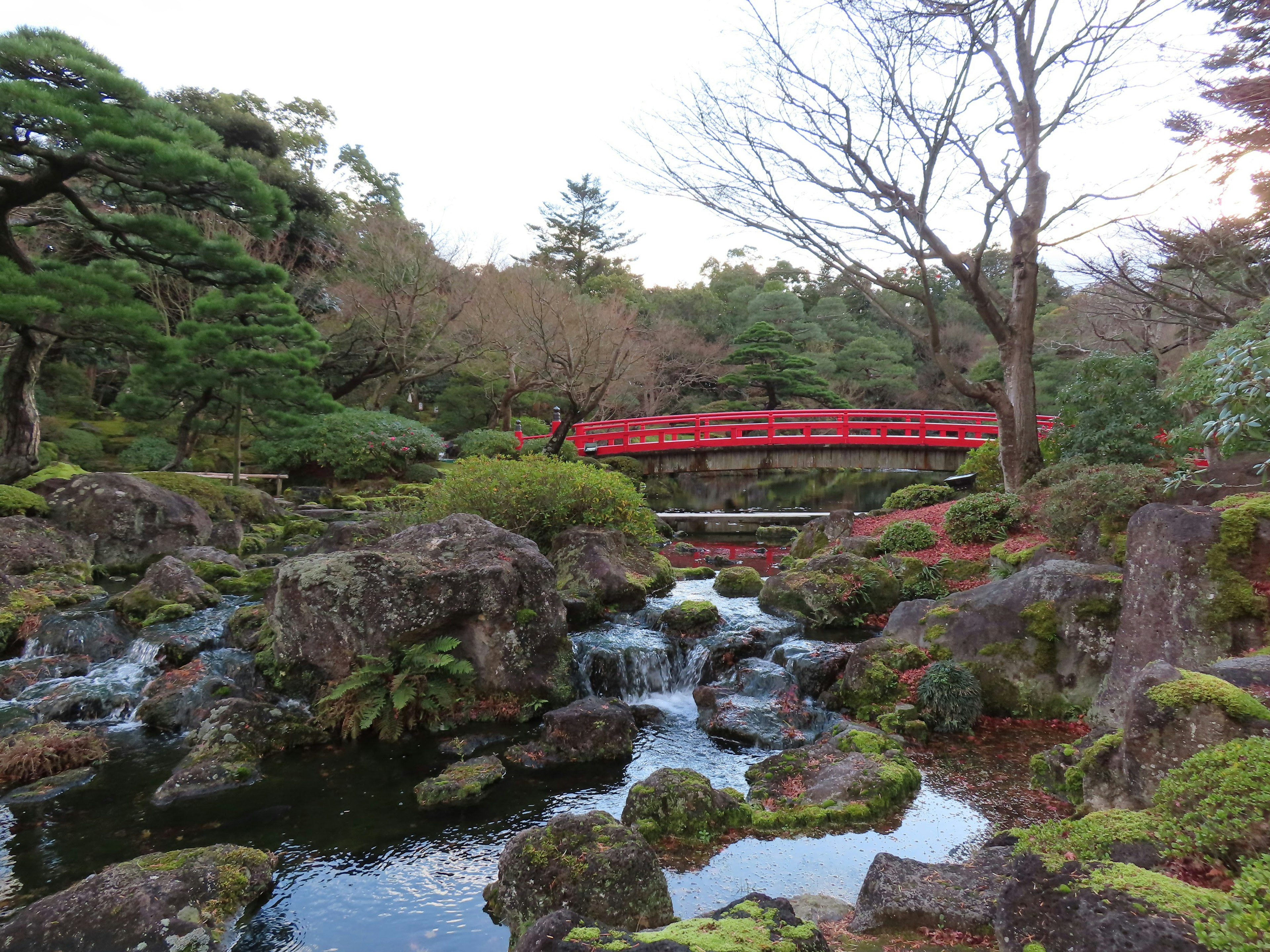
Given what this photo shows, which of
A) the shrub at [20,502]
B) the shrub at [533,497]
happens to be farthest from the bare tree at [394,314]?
the shrub at [533,497]

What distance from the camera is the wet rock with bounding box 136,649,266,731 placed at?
725 centimetres

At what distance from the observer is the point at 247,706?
6707 mm

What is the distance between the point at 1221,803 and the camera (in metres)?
2.89

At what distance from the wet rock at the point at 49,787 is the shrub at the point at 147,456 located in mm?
15561

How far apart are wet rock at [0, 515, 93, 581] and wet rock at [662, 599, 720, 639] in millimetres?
9526

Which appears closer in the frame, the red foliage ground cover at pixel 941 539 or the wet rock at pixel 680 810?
the wet rock at pixel 680 810

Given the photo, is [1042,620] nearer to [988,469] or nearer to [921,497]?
[988,469]

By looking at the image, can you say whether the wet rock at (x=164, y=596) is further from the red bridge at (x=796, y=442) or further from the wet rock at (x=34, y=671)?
the red bridge at (x=796, y=442)

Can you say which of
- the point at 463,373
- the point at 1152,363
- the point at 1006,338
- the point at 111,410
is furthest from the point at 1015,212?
the point at 111,410

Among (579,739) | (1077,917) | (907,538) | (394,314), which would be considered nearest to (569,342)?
(394,314)

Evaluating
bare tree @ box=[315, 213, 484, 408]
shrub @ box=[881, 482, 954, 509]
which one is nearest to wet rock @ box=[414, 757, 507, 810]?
shrub @ box=[881, 482, 954, 509]

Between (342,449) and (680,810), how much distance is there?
62.2ft

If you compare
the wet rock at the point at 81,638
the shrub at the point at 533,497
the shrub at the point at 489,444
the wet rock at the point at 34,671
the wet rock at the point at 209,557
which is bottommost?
the wet rock at the point at 34,671

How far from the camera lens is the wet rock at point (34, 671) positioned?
7762 mm
